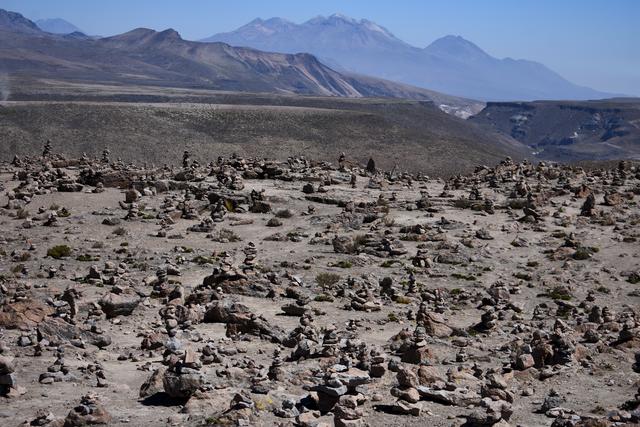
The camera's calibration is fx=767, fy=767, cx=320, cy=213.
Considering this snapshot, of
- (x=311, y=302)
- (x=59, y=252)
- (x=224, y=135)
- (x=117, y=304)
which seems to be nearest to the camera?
(x=117, y=304)

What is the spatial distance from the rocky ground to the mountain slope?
336 ft

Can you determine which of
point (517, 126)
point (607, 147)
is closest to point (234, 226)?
point (607, 147)

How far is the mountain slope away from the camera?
449ft

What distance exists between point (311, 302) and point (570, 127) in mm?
154470

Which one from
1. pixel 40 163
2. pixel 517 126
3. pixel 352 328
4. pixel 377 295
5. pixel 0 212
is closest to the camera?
pixel 352 328

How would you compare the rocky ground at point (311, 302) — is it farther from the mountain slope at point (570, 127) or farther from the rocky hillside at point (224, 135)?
the mountain slope at point (570, 127)

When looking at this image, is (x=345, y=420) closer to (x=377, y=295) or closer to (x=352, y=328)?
(x=352, y=328)

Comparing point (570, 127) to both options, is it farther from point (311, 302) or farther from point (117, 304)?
point (117, 304)

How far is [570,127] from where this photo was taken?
16300cm

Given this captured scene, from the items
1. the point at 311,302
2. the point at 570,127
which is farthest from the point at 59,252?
the point at 570,127

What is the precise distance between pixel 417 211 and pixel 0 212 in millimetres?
17182

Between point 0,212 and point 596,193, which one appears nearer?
point 0,212

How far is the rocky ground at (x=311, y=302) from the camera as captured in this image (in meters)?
11.6

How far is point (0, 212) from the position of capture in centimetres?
2923
